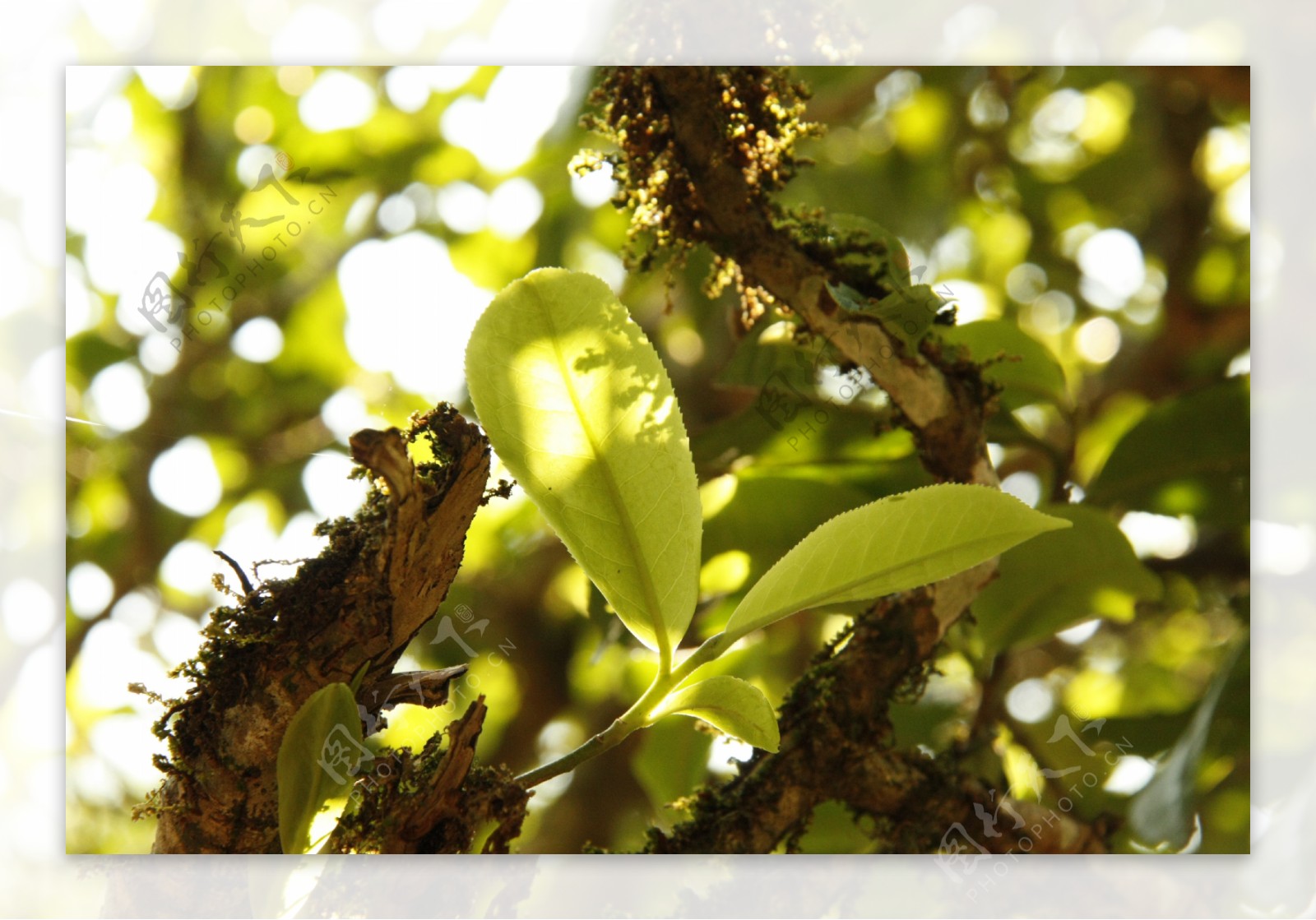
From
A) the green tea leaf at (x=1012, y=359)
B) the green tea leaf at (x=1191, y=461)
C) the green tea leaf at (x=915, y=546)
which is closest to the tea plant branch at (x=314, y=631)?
the green tea leaf at (x=915, y=546)

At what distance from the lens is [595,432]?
833mm

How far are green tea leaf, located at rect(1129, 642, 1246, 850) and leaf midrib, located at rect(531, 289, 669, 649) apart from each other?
581 mm

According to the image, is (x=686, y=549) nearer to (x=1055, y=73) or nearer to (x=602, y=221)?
(x=602, y=221)

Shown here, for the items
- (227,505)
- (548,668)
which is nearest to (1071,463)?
(548,668)

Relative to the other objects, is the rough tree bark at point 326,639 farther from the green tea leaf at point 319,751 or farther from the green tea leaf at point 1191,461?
the green tea leaf at point 1191,461

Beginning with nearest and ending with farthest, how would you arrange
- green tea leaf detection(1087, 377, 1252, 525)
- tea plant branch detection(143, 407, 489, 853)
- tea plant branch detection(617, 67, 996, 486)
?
tea plant branch detection(143, 407, 489, 853)
tea plant branch detection(617, 67, 996, 486)
green tea leaf detection(1087, 377, 1252, 525)

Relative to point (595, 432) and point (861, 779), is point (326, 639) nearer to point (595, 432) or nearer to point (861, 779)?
point (595, 432)

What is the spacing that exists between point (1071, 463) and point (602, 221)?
583 mm

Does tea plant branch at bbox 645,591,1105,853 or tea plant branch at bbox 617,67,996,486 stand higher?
tea plant branch at bbox 617,67,996,486

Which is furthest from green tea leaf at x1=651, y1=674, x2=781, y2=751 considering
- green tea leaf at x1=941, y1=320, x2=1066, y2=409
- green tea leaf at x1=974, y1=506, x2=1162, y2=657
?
green tea leaf at x1=941, y1=320, x2=1066, y2=409

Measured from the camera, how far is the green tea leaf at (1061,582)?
1052 mm

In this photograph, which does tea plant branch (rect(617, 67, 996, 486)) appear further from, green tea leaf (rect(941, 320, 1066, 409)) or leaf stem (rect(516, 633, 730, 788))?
leaf stem (rect(516, 633, 730, 788))

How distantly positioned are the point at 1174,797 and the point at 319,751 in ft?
2.75

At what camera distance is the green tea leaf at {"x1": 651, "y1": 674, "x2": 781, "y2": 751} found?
819 mm
